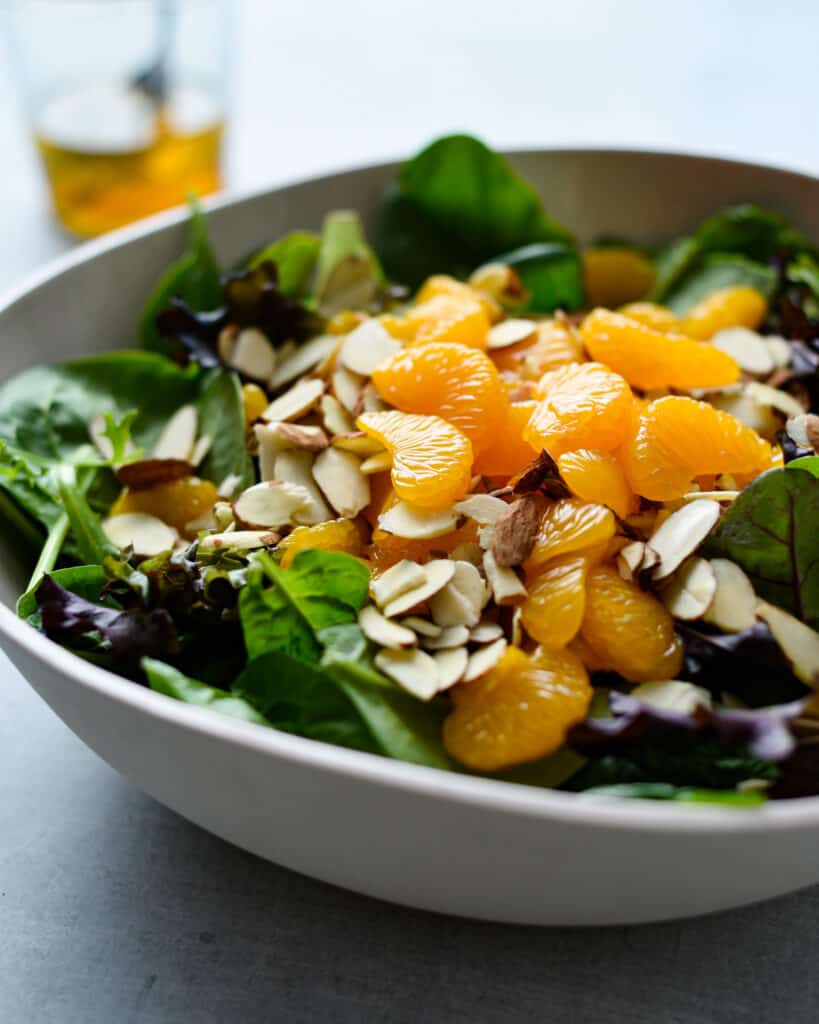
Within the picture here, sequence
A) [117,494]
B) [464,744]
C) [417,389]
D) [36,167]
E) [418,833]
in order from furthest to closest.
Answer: [36,167] → [117,494] → [417,389] → [464,744] → [418,833]

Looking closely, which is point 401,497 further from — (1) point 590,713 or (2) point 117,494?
(2) point 117,494

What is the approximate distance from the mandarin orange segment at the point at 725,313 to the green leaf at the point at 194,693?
2.82ft

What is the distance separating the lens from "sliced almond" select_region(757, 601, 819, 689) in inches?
39.9

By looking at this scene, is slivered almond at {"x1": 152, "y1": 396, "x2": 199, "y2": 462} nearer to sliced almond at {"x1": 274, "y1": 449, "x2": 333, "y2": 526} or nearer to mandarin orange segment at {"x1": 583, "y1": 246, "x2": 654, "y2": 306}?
sliced almond at {"x1": 274, "y1": 449, "x2": 333, "y2": 526}

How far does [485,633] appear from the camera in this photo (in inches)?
42.0

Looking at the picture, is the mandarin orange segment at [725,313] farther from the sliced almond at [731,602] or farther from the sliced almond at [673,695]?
the sliced almond at [673,695]

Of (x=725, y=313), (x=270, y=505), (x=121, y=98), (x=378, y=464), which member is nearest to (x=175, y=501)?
(x=270, y=505)

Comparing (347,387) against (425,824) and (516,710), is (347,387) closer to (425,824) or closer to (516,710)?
(516,710)

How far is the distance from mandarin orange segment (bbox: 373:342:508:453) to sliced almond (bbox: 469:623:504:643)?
9.5 inches

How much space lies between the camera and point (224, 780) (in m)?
0.89

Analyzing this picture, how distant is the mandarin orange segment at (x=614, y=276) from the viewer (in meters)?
1.78

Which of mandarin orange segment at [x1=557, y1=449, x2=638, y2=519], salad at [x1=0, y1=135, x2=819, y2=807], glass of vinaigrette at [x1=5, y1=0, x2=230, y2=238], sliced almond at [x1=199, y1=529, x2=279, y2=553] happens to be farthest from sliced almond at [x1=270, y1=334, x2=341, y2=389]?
glass of vinaigrette at [x1=5, y1=0, x2=230, y2=238]

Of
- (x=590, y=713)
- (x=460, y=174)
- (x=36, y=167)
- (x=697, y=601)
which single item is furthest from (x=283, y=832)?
(x=36, y=167)

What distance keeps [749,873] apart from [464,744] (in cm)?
26
